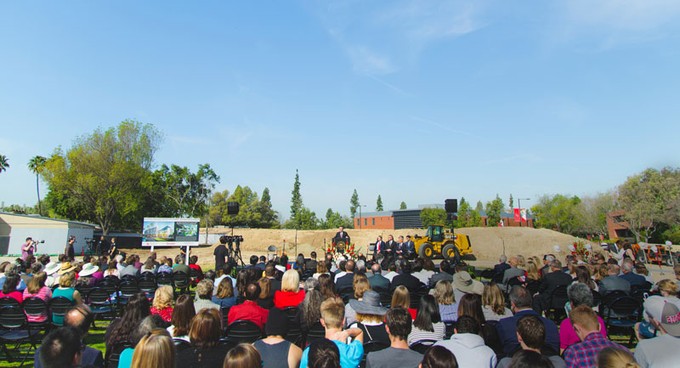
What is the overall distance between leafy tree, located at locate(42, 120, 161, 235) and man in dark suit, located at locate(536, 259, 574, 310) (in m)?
39.0

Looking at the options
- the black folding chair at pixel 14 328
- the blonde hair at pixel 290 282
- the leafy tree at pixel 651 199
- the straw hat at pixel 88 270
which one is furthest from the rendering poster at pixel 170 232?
the leafy tree at pixel 651 199

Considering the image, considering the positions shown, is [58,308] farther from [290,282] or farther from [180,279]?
[180,279]

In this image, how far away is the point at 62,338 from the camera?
2576 mm

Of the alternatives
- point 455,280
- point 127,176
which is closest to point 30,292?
point 455,280

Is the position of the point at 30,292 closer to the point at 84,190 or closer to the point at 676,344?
the point at 676,344

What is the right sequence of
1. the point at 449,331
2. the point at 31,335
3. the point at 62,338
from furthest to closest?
the point at 31,335, the point at 449,331, the point at 62,338

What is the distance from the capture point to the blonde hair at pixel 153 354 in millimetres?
2326

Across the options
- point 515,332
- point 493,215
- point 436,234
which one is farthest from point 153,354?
point 493,215

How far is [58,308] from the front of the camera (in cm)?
581

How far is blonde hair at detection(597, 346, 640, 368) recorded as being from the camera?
2037 millimetres

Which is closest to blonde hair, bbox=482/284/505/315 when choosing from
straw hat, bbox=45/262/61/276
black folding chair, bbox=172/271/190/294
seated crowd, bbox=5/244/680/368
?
seated crowd, bbox=5/244/680/368

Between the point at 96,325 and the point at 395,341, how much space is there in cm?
735

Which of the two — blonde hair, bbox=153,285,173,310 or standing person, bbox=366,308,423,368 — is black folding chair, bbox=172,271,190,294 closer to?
blonde hair, bbox=153,285,173,310

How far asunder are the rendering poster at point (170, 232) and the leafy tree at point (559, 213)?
212ft
